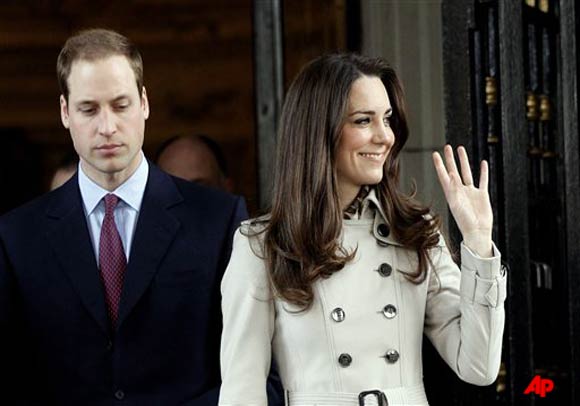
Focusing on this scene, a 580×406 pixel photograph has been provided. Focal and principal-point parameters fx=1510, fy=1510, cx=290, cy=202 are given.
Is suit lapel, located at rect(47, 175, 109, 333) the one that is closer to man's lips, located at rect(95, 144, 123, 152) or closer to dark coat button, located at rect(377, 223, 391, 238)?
man's lips, located at rect(95, 144, 123, 152)

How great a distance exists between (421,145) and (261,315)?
1754mm

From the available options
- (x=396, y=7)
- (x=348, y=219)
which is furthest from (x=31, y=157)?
(x=348, y=219)

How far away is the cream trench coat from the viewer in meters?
3.40

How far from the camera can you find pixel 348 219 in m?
3.55

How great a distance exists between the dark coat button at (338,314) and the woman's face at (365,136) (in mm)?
301

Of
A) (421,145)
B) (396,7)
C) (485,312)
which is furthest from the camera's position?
(396,7)

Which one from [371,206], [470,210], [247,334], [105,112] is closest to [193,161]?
[105,112]

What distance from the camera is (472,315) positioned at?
3381 millimetres

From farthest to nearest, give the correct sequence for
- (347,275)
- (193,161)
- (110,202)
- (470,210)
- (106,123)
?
(193,161) < (110,202) < (106,123) < (347,275) < (470,210)

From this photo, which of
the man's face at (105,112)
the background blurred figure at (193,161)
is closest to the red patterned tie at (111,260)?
the man's face at (105,112)

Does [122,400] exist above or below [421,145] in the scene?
below

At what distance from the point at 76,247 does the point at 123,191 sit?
186 mm

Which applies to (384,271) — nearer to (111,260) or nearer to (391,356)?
(391,356)

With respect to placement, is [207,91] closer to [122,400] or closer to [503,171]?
[503,171]
